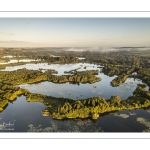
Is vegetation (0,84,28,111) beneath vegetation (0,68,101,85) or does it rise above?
beneath

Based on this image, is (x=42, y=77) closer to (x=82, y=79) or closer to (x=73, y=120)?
(x=82, y=79)

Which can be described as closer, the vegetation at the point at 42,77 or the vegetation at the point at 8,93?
the vegetation at the point at 8,93

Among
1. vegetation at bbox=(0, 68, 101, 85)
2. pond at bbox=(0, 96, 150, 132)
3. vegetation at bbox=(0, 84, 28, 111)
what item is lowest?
pond at bbox=(0, 96, 150, 132)

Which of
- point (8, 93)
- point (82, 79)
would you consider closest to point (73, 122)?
point (8, 93)

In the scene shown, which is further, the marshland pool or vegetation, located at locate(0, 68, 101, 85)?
vegetation, located at locate(0, 68, 101, 85)

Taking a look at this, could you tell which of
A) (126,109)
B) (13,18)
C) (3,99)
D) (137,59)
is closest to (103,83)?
(137,59)

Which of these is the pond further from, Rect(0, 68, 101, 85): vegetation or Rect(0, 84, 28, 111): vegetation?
Rect(0, 68, 101, 85): vegetation

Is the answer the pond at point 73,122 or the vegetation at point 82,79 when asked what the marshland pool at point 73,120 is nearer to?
the pond at point 73,122

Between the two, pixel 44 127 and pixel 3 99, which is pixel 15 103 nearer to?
pixel 3 99

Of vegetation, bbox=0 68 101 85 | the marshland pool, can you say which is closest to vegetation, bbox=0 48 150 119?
vegetation, bbox=0 68 101 85

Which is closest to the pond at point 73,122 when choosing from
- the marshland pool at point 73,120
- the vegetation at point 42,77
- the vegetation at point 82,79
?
the marshland pool at point 73,120

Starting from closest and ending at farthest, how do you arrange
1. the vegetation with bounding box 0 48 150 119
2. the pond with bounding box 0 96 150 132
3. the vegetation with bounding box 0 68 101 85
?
1. the pond with bounding box 0 96 150 132
2. the vegetation with bounding box 0 48 150 119
3. the vegetation with bounding box 0 68 101 85
